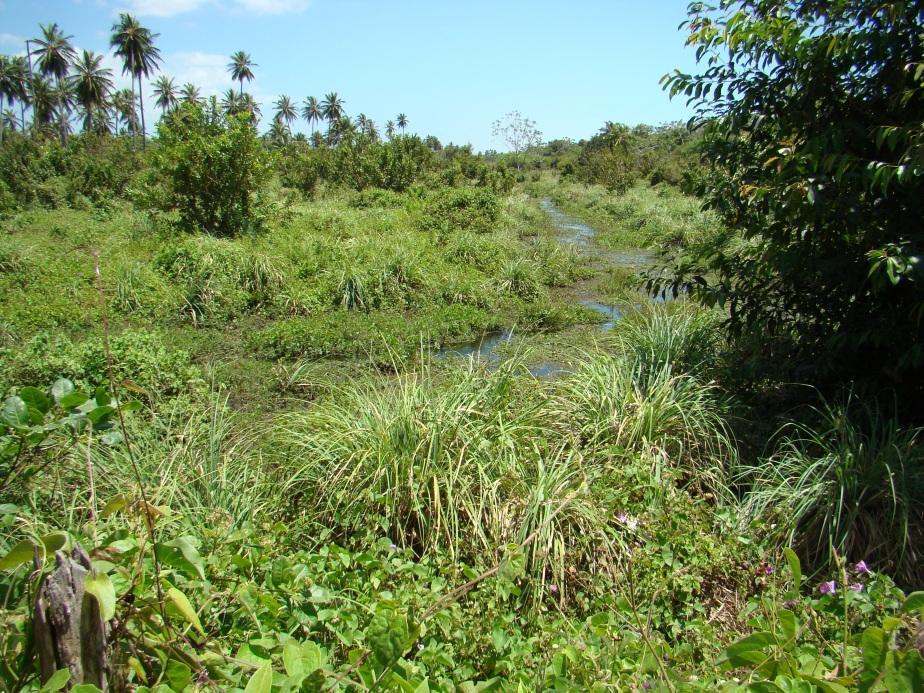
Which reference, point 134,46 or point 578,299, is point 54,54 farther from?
point 578,299

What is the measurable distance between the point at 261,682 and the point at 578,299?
998 centimetres

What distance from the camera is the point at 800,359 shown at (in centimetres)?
406

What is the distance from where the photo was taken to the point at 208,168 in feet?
37.2

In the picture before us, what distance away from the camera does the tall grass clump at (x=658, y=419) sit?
3.82m

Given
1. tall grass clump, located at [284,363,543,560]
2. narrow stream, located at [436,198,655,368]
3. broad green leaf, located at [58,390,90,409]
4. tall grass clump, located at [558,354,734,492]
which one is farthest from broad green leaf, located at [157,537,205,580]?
narrow stream, located at [436,198,655,368]

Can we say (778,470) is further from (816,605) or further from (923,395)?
(816,605)

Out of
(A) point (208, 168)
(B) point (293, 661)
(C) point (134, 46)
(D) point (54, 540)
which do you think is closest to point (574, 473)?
(B) point (293, 661)

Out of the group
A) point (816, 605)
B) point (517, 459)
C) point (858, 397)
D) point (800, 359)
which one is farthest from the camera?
point (800, 359)

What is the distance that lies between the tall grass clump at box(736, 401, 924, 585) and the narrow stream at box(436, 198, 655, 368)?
6.76 feet

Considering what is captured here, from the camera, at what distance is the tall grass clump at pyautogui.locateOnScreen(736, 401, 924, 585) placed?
2957 mm

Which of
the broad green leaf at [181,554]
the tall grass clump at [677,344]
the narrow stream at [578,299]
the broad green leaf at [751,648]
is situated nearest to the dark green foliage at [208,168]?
the narrow stream at [578,299]

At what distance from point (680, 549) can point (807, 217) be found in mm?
2058

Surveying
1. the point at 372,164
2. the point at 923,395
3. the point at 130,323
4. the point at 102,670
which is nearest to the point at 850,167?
the point at 923,395

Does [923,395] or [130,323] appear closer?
[923,395]
